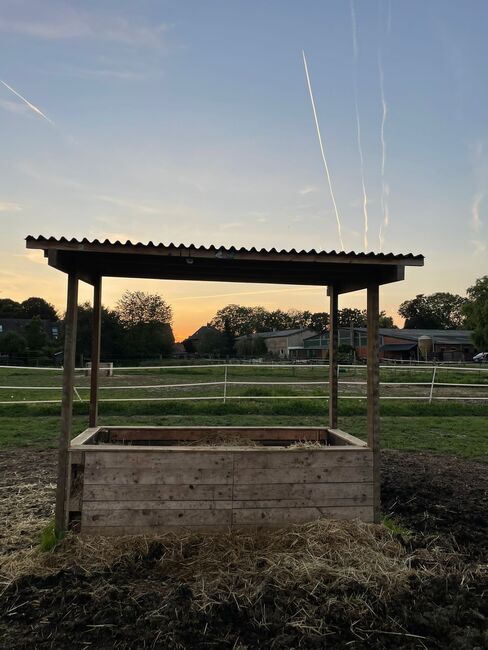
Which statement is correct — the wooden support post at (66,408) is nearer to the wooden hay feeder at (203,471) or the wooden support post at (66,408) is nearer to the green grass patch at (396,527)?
the wooden hay feeder at (203,471)

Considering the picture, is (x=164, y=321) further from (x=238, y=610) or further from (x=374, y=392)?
(x=238, y=610)

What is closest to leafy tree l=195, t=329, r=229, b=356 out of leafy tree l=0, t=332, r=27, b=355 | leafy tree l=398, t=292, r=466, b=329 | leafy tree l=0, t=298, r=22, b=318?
leafy tree l=0, t=332, r=27, b=355

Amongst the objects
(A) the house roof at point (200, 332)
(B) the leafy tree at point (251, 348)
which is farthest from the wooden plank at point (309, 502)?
(A) the house roof at point (200, 332)

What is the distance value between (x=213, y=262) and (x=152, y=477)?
174cm

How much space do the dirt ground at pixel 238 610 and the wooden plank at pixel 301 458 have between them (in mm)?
671

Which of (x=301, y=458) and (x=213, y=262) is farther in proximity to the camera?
(x=213, y=262)

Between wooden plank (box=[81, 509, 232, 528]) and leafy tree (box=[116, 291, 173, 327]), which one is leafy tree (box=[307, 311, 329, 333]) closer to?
leafy tree (box=[116, 291, 173, 327])

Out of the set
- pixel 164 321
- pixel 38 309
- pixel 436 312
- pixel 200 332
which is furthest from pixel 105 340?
pixel 436 312

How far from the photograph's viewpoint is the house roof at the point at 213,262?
Result: 3.52 m

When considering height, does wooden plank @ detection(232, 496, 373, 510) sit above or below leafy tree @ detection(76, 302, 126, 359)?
below

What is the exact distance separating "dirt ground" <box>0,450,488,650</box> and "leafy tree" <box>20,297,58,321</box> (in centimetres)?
8987

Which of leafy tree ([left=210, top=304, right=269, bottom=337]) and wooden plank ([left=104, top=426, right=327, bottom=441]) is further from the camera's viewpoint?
leafy tree ([left=210, top=304, right=269, bottom=337])

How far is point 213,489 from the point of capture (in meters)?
3.55

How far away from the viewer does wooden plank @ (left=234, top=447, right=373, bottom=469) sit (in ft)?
11.8
